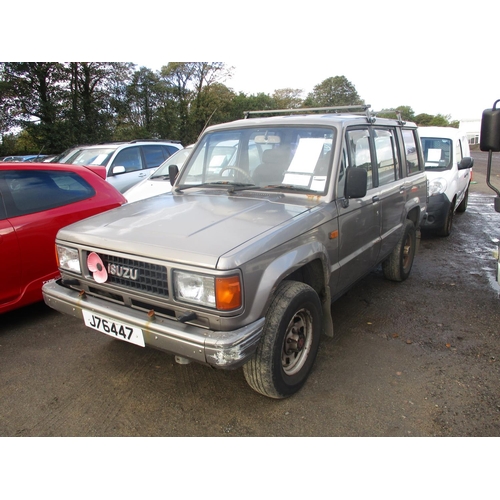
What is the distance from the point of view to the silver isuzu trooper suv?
2295 millimetres

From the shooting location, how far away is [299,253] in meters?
2.69

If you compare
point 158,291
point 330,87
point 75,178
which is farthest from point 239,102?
point 158,291

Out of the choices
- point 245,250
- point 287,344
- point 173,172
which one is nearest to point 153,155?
point 173,172

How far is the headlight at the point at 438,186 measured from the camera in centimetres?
690

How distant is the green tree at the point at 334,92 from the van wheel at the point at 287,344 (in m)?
56.2

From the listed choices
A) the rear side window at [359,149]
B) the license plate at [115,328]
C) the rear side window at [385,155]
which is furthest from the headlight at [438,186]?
the license plate at [115,328]

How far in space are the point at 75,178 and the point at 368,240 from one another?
10.6 feet

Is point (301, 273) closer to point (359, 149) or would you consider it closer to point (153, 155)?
point (359, 149)

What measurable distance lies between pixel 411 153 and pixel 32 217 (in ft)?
14.5

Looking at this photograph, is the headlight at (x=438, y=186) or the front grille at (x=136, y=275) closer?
the front grille at (x=136, y=275)

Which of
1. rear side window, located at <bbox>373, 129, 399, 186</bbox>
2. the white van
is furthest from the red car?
the white van

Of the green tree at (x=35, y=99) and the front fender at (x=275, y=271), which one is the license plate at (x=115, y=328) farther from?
the green tree at (x=35, y=99)

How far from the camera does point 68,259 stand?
2.91m

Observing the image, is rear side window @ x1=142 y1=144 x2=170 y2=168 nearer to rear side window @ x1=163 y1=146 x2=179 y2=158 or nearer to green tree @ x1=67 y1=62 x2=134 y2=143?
rear side window @ x1=163 y1=146 x2=179 y2=158
